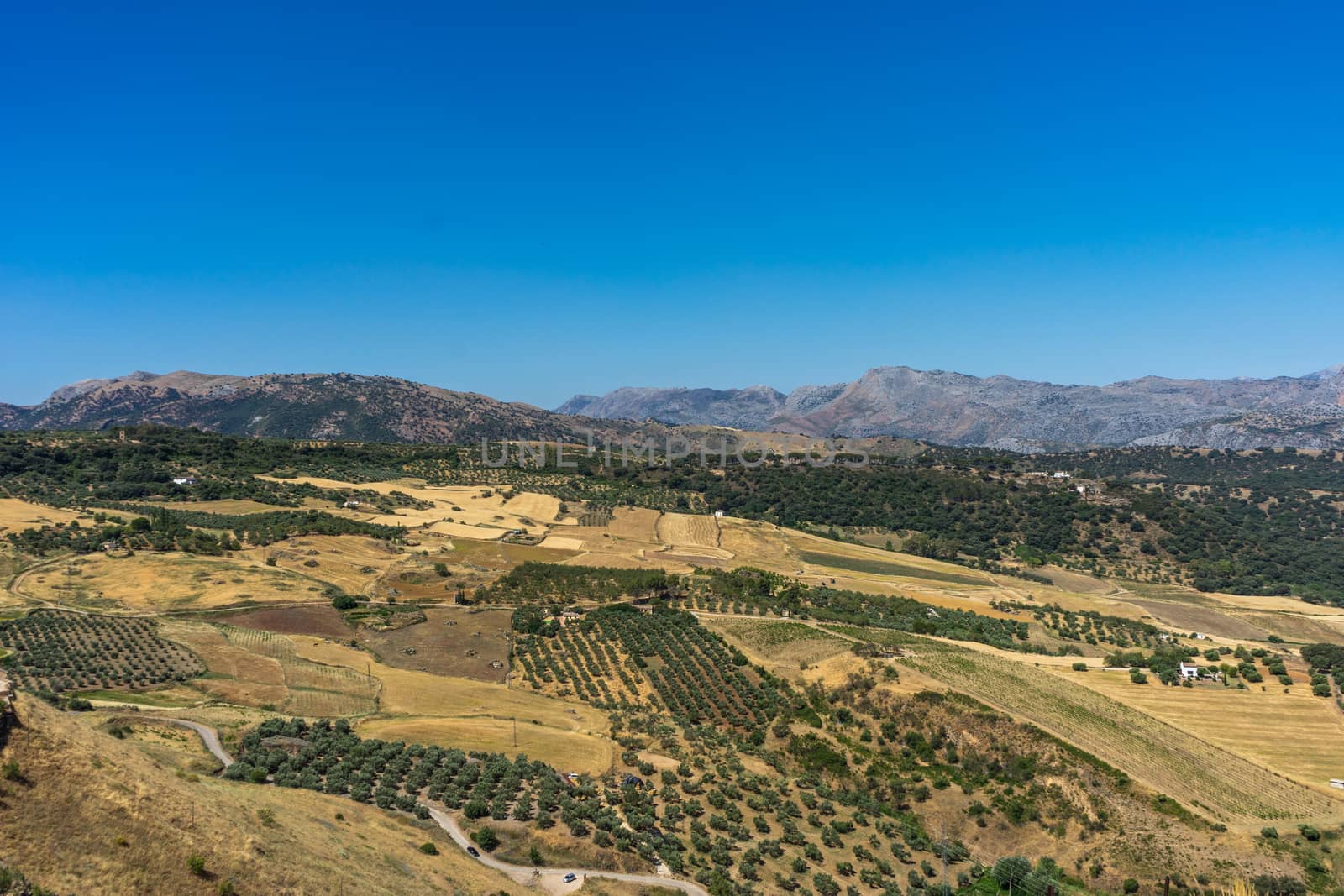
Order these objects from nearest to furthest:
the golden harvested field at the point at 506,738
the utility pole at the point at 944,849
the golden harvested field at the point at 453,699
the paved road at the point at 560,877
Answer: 1. the paved road at the point at 560,877
2. the utility pole at the point at 944,849
3. the golden harvested field at the point at 506,738
4. the golden harvested field at the point at 453,699

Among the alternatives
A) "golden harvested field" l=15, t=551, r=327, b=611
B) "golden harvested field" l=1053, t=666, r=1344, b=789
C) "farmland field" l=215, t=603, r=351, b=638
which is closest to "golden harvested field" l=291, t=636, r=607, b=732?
"farmland field" l=215, t=603, r=351, b=638

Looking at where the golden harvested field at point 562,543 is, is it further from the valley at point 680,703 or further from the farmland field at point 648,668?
the farmland field at point 648,668

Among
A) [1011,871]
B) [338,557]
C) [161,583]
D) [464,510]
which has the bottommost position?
[1011,871]

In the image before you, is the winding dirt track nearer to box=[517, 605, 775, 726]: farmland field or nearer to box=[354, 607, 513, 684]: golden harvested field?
box=[517, 605, 775, 726]: farmland field

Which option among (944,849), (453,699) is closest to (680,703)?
(453,699)

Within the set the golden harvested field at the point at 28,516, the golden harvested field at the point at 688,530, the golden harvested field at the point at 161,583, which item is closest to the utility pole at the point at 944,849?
the golden harvested field at the point at 161,583

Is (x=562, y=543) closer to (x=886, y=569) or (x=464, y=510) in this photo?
(x=464, y=510)

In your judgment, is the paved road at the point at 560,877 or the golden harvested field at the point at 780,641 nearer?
the paved road at the point at 560,877
